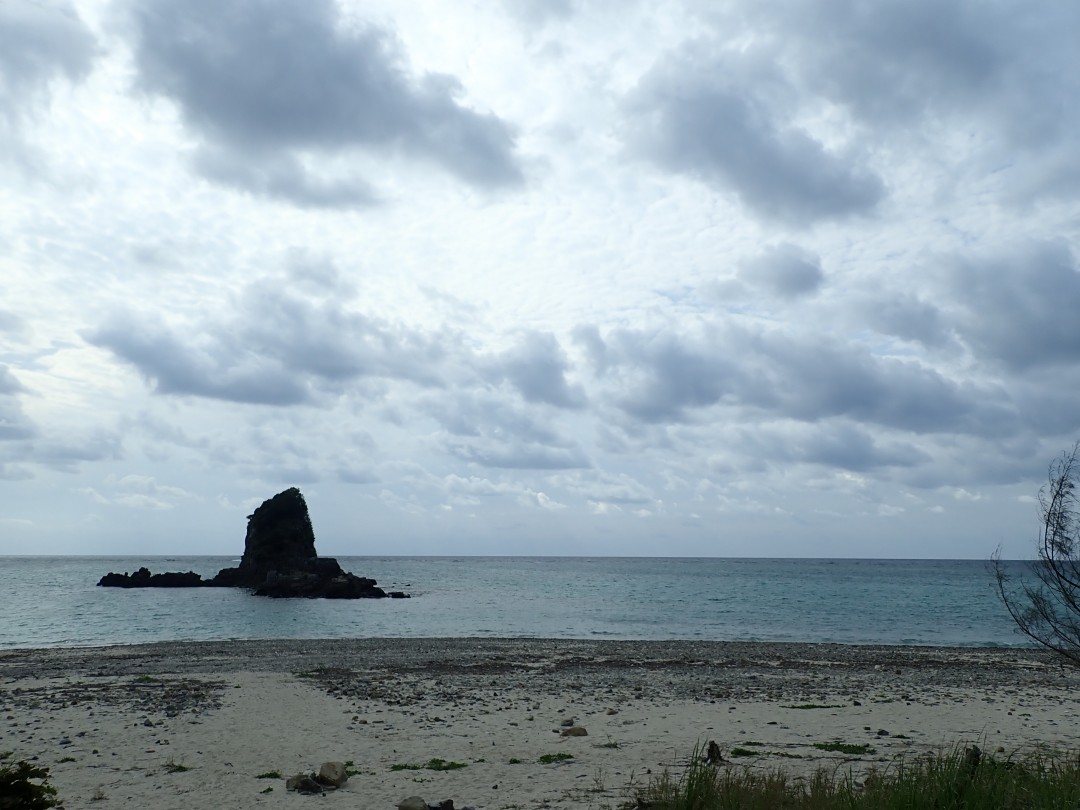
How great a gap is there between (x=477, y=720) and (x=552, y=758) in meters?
4.89

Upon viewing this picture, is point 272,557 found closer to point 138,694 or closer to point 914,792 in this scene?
point 138,694

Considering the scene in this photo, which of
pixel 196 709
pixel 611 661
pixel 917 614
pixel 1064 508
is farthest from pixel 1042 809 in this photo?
pixel 917 614

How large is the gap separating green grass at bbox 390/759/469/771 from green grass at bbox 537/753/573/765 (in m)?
1.52

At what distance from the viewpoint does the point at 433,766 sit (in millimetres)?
14727

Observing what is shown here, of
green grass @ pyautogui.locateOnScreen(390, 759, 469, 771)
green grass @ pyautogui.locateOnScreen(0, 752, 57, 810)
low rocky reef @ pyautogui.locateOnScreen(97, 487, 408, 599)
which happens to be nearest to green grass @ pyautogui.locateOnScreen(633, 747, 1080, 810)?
green grass @ pyautogui.locateOnScreen(390, 759, 469, 771)

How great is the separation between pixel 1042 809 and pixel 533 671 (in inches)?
941

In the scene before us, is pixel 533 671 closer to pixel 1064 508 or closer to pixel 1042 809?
pixel 1064 508

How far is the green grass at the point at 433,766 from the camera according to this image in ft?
48.0

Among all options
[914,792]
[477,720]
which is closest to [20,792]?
[914,792]

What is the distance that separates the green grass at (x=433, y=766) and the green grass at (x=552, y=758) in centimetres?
152

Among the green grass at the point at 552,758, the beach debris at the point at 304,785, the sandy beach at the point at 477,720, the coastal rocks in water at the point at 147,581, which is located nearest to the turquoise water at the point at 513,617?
the coastal rocks in water at the point at 147,581

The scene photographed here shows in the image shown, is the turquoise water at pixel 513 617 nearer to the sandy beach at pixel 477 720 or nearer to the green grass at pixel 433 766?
the sandy beach at pixel 477 720

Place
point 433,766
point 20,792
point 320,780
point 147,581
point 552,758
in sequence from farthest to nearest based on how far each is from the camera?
point 147,581 → point 552,758 → point 433,766 → point 320,780 → point 20,792

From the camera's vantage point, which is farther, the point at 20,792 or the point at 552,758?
the point at 552,758
